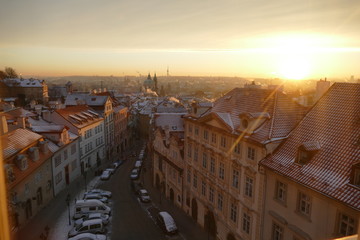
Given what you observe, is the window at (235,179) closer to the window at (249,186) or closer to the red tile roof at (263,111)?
the window at (249,186)

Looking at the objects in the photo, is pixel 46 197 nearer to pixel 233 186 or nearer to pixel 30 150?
pixel 30 150

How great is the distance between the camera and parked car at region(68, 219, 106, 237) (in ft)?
80.2

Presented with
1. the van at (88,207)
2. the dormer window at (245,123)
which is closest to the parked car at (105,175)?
the van at (88,207)

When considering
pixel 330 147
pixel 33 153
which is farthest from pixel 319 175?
pixel 33 153

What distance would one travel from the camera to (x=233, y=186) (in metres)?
21.7

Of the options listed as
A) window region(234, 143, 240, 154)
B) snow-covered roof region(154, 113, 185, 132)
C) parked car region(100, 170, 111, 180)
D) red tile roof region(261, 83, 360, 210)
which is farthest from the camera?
parked car region(100, 170, 111, 180)

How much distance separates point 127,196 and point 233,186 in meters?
16.5

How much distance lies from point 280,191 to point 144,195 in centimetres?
1920

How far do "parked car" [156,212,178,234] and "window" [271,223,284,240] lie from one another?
10.1m

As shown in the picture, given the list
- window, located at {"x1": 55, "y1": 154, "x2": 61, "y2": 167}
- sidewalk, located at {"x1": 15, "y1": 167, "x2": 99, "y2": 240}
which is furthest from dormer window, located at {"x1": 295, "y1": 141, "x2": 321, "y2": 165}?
window, located at {"x1": 55, "y1": 154, "x2": 61, "y2": 167}

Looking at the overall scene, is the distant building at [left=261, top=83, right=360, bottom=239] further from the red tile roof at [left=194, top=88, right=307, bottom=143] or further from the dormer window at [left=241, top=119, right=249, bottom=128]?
the dormer window at [left=241, top=119, right=249, bottom=128]

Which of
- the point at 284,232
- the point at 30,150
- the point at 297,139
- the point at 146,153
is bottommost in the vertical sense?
the point at 146,153

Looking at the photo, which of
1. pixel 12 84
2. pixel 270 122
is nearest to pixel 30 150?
pixel 270 122

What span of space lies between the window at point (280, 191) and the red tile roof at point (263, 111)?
9.06 ft
